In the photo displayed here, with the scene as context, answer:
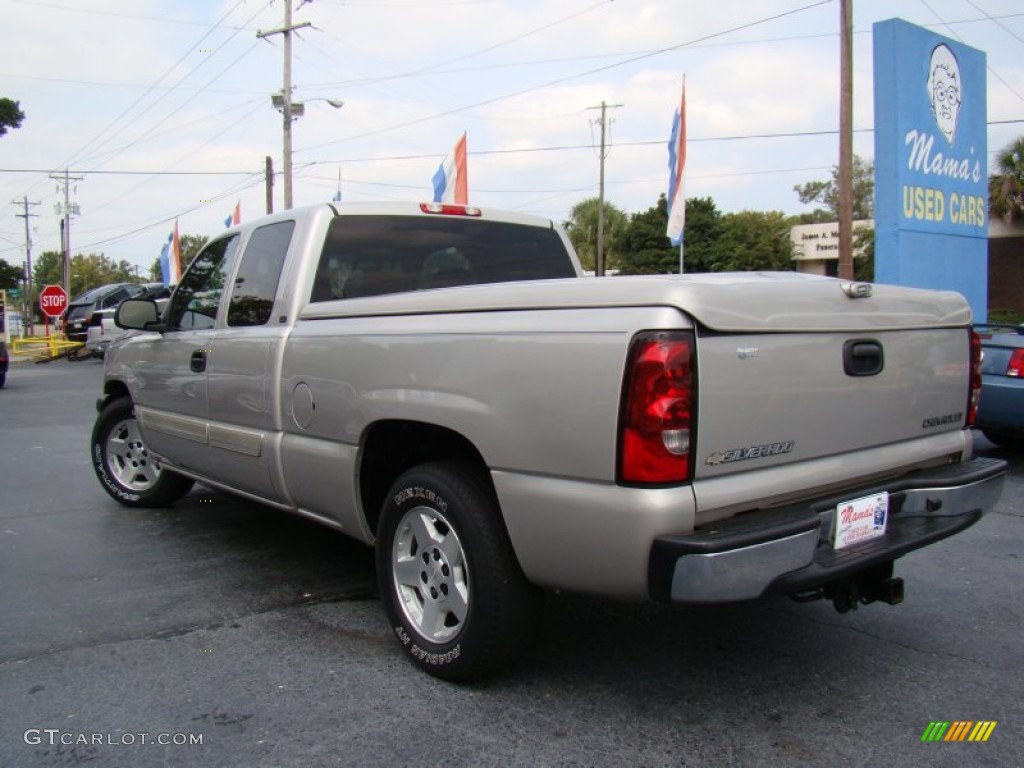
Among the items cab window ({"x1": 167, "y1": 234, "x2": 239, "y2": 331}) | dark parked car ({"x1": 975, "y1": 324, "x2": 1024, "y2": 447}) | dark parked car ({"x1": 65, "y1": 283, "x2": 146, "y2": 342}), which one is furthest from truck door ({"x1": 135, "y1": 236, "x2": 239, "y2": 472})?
dark parked car ({"x1": 65, "y1": 283, "x2": 146, "y2": 342})

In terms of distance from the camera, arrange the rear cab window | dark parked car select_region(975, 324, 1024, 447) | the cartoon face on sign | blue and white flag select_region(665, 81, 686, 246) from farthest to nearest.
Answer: blue and white flag select_region(665, 81, 686, 246)
the cartoon face on sign
dark parked car select_region(975, 324, 1024, 447)
the rear cab window

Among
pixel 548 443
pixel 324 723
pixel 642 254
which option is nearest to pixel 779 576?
pixel 548 443

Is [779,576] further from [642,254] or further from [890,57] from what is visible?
[642,254]

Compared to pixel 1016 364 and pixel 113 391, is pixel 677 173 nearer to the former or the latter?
pixel 1016 364

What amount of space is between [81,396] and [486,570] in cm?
1430

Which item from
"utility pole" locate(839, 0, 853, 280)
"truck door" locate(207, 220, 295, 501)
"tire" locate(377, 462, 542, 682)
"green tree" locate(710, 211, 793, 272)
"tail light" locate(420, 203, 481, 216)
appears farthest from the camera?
"green tree" locate(710, 211, 793, 272)

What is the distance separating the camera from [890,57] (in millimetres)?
12930

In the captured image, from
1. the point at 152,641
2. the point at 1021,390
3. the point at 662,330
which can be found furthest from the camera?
the point at 1021,390

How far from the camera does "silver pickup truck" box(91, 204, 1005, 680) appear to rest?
2.51 m

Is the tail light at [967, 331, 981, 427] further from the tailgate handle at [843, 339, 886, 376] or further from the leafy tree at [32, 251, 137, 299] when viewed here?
the leafy tree at [32, 251, 137, 299]

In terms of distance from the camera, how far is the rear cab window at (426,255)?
166 inches

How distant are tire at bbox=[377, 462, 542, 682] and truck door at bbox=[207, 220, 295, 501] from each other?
97cm

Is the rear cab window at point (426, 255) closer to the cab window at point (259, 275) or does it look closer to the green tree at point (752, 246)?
the cab window at point (259, 275)

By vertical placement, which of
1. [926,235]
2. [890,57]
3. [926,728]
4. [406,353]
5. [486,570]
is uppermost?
[890,57]
